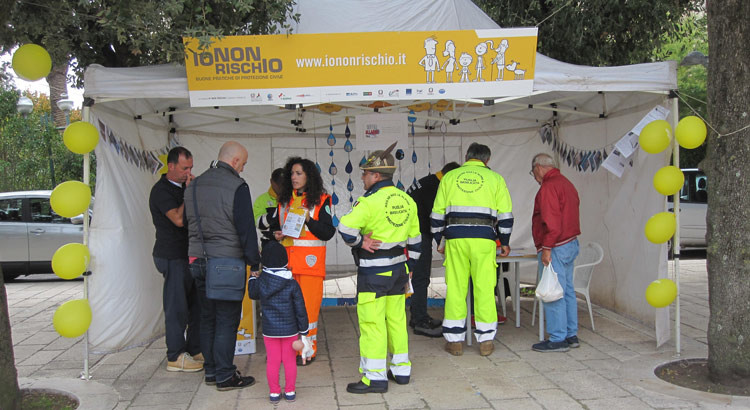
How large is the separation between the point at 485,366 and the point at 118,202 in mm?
3393

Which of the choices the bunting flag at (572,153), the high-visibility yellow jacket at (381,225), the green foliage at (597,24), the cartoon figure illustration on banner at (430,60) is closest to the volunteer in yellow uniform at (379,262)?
the high-visibility yellow jacket at (381,225)

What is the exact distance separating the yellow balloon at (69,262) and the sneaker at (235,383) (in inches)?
52.6

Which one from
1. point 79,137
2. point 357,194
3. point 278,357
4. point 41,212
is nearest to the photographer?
point 278,357

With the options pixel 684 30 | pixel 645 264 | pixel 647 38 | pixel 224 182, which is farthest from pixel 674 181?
pixel 684 30

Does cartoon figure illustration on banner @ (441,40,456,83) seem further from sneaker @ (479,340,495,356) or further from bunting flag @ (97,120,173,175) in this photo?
bunting flag @ (97,120,173,175)

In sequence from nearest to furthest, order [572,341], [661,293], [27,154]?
[661,293]
[572,341]
[27,154]

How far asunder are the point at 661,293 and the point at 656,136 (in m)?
1.23

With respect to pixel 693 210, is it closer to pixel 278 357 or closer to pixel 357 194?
pixel 357 194

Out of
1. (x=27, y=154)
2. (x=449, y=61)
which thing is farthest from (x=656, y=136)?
(x=27, y=154)

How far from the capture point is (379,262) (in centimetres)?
421

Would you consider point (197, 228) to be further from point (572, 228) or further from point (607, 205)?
point (607, 205)

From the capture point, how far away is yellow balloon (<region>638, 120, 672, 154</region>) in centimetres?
473

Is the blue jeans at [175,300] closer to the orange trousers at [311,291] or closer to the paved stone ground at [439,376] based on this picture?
the paved stone ground at [439,376]

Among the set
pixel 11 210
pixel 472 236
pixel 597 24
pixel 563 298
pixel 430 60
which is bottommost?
pixel 563 298
